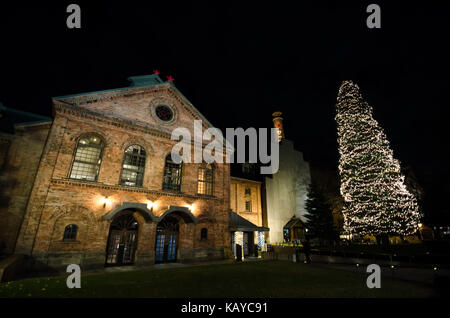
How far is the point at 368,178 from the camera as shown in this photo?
18266 mm

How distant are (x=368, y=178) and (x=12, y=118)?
2765 centimetres

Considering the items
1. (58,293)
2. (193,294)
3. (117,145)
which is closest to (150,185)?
(117,145)

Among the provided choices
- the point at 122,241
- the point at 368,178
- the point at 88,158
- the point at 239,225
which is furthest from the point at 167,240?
the point at 368,178

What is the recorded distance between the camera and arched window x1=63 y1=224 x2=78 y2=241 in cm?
1183

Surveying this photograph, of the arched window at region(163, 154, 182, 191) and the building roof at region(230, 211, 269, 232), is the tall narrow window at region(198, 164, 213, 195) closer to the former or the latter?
the arched window at region(163, 154, 182, 191)

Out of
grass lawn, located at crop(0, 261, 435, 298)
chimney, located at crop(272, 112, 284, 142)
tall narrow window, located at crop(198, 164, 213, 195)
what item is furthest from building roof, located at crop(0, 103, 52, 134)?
chimney, located at crop(272, 112, 284, 142)

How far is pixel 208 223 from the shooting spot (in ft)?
55.4

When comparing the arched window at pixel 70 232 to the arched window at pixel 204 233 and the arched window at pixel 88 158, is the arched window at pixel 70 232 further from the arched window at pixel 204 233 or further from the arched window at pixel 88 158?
the arched window at pixel 204 233

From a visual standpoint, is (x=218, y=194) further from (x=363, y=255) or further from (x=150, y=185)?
(x=363, y=255)

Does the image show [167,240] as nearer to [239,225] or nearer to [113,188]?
[113,188]

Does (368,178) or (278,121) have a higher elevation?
(278,121)

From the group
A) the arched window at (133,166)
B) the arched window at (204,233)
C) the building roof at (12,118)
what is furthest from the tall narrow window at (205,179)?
the building roof at (12,118)

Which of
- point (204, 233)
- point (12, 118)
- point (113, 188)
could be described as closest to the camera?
point (113, 188)

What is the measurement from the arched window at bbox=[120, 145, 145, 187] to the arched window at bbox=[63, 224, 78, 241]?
3683 millimetres
